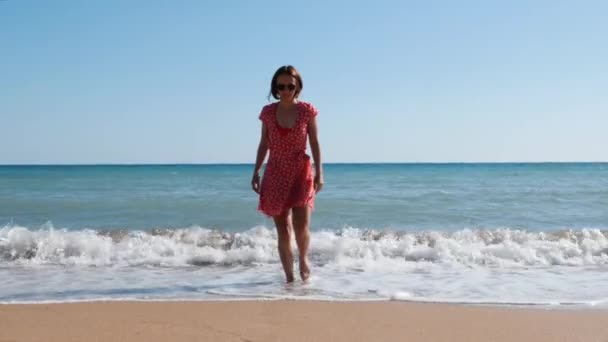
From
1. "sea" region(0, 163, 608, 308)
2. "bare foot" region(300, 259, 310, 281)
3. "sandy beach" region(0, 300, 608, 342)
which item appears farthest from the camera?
"bare foot" region(300, 259, 310, 281)

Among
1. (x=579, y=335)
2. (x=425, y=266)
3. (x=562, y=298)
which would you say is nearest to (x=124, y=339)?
(x=579, y=335)

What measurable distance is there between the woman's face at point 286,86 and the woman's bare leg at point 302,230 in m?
0.84

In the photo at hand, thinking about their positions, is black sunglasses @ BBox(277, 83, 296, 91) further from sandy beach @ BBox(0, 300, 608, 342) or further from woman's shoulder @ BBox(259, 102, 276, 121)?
sandy beach @ BBox(0, 300, 608, 342)

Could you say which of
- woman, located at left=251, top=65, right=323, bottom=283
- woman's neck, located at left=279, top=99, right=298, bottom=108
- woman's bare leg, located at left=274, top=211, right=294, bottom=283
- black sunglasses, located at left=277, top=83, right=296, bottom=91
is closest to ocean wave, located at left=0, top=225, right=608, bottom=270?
woman's bare leg, located at left=274, top=211, right=294, bottom=283

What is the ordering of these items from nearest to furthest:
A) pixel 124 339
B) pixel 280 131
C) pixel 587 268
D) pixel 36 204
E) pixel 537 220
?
pixel 124 339 < pixel 280 131 < pixel 587 268 < pixel 537 220 < pixel 36 204

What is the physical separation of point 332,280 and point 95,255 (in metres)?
3.05

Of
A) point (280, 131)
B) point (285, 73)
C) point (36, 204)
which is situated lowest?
point (36, 204)

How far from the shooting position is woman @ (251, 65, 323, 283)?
4031 mm

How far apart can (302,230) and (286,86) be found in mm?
1076

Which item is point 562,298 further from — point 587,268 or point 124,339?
point 124,339

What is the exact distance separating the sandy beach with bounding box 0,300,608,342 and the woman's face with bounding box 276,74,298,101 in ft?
4.76

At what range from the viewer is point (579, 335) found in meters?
2.76

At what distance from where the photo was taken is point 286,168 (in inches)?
161

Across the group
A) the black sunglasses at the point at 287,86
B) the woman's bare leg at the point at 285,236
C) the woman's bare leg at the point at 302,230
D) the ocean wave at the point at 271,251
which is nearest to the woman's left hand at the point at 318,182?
the woman's bare leg at the point at 302,230
